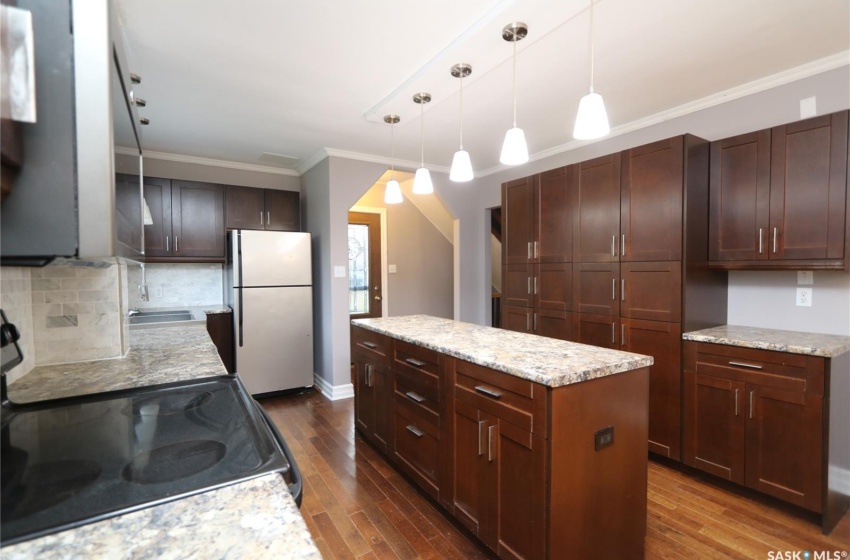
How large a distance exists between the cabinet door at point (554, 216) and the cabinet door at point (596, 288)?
0.19 metres

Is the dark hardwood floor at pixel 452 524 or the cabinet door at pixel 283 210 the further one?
the cabinet door at pixel 283 210

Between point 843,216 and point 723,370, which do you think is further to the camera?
point 723,370

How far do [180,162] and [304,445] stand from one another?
3197mm

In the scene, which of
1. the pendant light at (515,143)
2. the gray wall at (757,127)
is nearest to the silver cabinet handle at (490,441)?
the pendant light at (515,143)

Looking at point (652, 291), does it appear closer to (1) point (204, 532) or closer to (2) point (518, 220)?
(2) point (518, 220)

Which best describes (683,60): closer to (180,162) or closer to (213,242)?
(213,242)

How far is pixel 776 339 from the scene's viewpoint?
2.13 metres

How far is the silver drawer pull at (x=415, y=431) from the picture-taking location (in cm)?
210

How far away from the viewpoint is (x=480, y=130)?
336cm

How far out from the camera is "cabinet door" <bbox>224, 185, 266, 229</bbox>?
4020mm

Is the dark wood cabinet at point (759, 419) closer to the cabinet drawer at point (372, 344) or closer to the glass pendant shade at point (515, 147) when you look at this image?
the glass pendant shade at point (515, 147)

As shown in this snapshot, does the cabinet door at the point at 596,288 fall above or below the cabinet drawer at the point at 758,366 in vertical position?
above

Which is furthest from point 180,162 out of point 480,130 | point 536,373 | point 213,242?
point 536,373

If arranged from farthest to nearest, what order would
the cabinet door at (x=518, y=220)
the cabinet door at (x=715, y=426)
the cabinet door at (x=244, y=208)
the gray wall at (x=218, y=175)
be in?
the cabinet door at (x=244, y=208) → the gray wall at (x=218, y=175) → the cabinet door at (x=518, y=220) → the cabinet door at (x=715, y=426)
